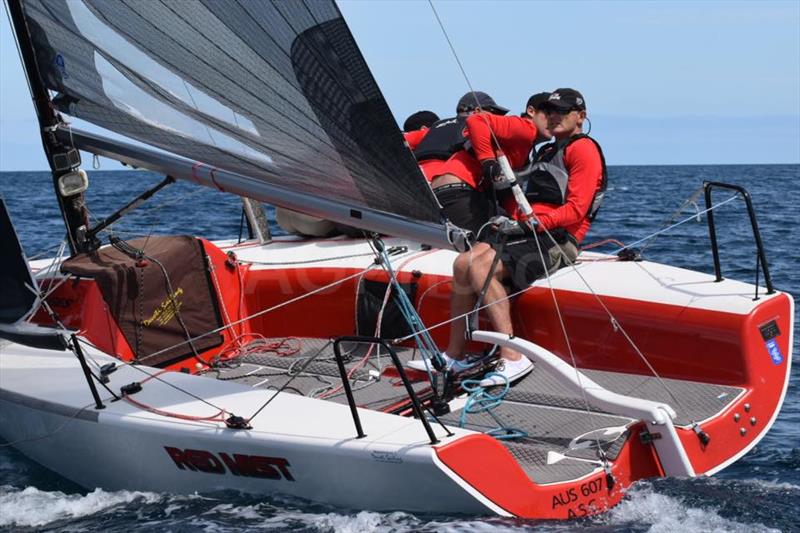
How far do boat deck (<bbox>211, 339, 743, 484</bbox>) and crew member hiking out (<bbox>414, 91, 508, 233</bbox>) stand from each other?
3.08ft

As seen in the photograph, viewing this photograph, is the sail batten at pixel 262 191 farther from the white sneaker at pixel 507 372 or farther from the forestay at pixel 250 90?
the white sneaker at pixel 507 372

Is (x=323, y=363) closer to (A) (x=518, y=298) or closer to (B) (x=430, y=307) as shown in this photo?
(B) (x=430, y=307)

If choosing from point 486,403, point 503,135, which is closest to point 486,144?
point 503,135

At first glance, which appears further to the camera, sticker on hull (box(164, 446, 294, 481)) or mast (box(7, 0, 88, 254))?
mast (box(7, 0, 88, 254))

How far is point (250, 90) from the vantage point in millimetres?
4684

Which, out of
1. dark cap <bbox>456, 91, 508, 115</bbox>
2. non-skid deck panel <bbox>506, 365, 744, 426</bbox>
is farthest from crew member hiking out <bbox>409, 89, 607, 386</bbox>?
dark cap <bbox>456, 91, 508, 115</bbox>

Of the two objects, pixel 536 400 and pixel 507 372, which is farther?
pixel 507 372

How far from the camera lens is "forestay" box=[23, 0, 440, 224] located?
14.5 feet

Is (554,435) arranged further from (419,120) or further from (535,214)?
(419,120)

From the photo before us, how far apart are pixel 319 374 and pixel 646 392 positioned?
70.3 inches

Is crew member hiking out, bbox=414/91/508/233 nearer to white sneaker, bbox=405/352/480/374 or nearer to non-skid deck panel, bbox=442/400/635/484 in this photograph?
white sneaker, bbox=405/352/480/374

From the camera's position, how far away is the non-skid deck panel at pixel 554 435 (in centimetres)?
468

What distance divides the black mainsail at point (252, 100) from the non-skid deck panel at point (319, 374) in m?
1.03

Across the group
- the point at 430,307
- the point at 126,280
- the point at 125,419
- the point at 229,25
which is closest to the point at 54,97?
the point at 126,280
